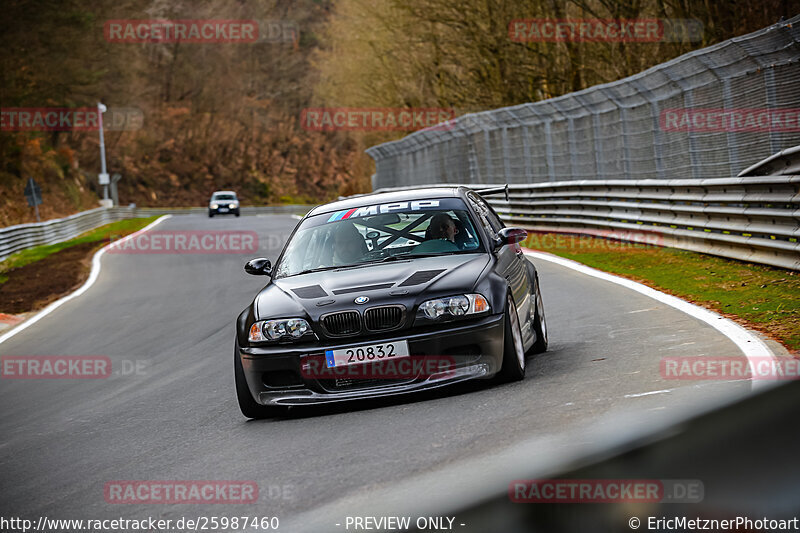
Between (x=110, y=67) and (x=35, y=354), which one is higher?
(x=110, y=67)

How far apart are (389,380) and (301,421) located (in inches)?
26.4

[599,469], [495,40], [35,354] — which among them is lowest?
[35,354]

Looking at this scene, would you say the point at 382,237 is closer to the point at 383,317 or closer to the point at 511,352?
the point at 383,317

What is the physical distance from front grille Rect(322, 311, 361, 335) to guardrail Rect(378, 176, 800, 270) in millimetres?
6289

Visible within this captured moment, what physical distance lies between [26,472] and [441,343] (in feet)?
8.30

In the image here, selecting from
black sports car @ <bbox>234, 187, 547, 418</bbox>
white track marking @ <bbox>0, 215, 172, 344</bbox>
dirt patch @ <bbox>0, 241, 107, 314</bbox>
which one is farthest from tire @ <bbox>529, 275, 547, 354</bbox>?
dirt patch @ <bbox>0, 241, 107, 314</bbox>

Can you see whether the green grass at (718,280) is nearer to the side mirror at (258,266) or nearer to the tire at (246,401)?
the tire at (246,401)

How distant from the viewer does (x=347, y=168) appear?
3949 inches

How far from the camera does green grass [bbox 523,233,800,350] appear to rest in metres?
8.84

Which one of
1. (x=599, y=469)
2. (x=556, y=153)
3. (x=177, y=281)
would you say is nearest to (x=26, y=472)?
(x=599, y=469)

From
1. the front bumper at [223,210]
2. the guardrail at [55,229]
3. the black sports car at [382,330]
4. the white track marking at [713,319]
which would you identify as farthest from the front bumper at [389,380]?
the front bumper at [223,210]

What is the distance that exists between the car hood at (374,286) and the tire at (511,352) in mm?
326

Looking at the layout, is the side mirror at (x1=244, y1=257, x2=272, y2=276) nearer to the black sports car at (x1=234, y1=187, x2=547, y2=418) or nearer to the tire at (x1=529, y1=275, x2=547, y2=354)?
the black sports car at (x1=234, y1=187, x2=547, y2=418)

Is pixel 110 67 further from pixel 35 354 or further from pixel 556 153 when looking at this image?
pixel 35 354
